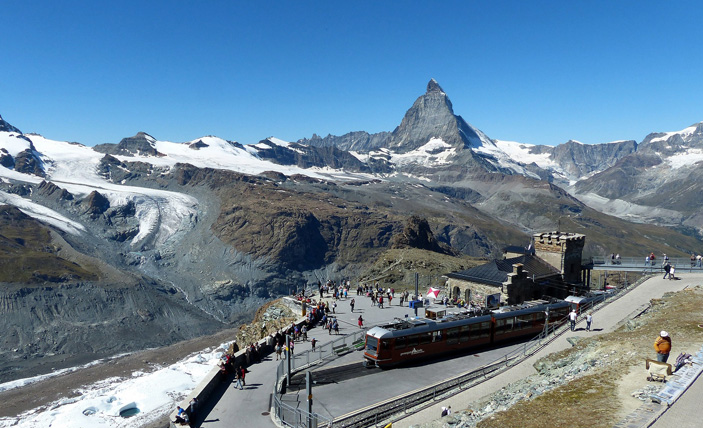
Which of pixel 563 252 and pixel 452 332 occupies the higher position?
pixel 563 252

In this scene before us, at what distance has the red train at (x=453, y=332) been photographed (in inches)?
1120

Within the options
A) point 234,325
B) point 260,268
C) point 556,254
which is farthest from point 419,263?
point 260,268

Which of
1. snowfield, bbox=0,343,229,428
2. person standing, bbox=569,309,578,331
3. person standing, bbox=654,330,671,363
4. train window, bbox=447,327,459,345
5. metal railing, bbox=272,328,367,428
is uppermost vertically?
person standing, bbox=654,330,671,363

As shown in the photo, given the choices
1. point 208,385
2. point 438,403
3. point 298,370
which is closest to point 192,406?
point 208,385

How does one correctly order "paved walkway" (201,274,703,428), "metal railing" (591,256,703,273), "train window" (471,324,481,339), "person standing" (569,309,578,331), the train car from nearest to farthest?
Answer: "paved walkway" (201,274,703,428)
the train car
"person standing" (569,309,578,331)
"train window" (471,324,481,339)
"metal railing" (591,256,703,273)

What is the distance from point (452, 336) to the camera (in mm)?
30953

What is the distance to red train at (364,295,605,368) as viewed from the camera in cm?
2844

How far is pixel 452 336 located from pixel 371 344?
6102mm

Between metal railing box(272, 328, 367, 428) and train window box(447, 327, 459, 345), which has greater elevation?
train window box(447, 327, 459, 345)

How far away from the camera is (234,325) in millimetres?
132500

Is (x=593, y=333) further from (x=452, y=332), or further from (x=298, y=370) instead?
(x=298, y=370)

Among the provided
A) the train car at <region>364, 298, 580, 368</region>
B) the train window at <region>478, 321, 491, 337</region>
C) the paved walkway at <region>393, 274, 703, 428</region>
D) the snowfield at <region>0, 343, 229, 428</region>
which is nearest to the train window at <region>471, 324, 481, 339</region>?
the train car at <region>364, 298, 580, 368</region>

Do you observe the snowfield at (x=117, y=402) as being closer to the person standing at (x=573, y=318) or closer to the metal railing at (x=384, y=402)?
the metal railing at (x=384, y=402)

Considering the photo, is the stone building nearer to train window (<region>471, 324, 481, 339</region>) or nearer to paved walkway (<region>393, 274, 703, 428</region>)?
paved walkway (<region>393, 274, 703, 428</region>)
